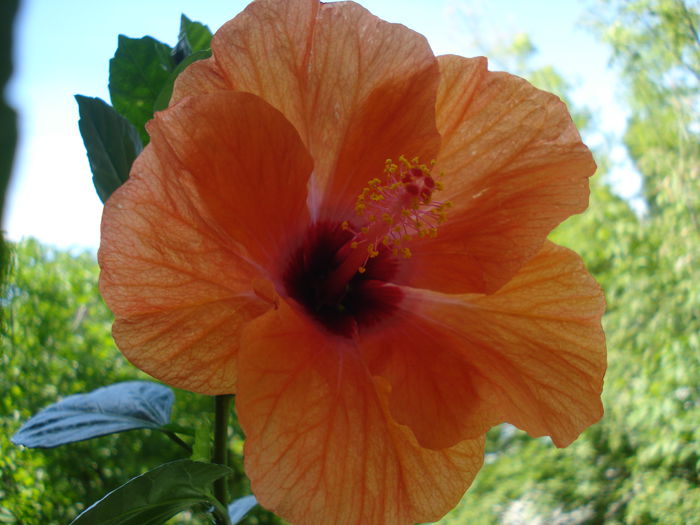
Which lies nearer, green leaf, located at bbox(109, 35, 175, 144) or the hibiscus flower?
the hibiscus flower

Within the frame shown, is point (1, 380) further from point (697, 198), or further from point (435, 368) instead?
point (697, 198)

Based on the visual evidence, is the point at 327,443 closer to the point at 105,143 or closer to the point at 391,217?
the point at 391,217

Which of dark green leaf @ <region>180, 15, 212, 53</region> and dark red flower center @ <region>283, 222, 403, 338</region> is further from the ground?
dark green leaf @ <region>180, 15, 212, 53</region>

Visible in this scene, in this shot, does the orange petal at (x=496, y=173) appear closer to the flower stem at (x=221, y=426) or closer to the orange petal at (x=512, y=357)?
the orange petal at (x=512, y=357)

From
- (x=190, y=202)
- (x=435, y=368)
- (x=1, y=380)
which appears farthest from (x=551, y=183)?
(x=1, y=380)

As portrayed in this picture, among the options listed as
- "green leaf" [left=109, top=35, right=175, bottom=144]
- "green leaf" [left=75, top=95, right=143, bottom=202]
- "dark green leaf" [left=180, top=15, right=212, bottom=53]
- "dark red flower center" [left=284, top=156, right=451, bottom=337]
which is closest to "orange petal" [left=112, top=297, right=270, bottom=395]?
"dark red flower center" [left=284, top=156, right=451, bottom=337]

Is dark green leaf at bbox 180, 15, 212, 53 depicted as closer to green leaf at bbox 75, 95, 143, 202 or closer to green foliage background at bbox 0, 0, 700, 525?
green leaf at bbox 75, 95, 143, 202

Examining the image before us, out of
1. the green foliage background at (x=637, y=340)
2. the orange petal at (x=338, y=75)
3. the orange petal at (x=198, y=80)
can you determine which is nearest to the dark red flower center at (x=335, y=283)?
the orange petal at (x=338, y=75)

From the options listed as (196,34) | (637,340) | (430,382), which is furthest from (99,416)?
(637,340)
